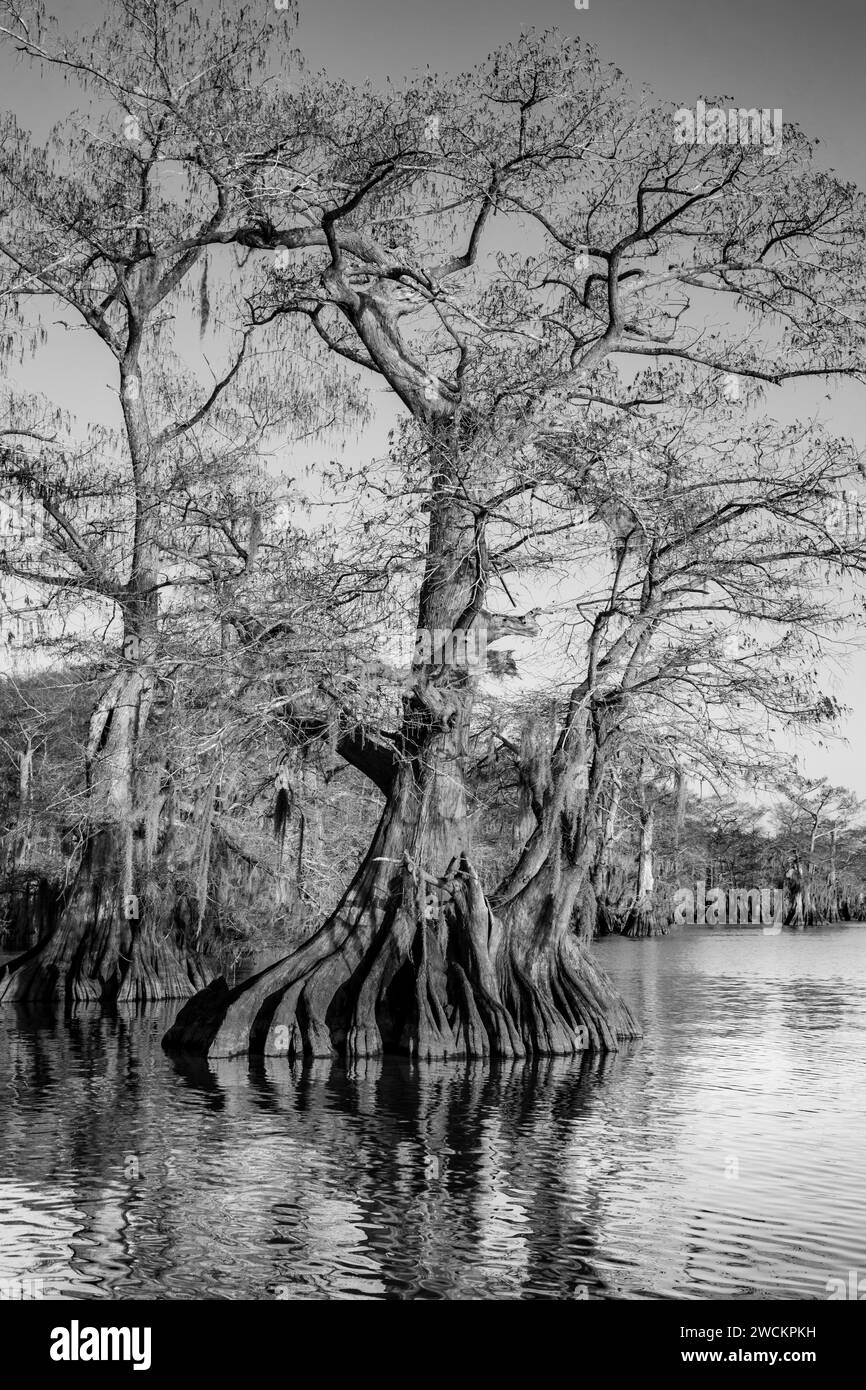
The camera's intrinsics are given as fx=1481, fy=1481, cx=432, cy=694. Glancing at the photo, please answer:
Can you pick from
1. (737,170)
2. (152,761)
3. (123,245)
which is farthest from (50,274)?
(737,170)

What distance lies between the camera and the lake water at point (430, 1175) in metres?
8.52

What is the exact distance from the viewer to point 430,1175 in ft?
36.3

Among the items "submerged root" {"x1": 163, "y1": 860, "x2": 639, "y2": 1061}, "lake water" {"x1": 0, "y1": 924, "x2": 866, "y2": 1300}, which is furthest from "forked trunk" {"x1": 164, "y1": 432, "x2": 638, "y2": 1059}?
"lake water" {"x1": 0, "y1": 924, "x2": 866, "y2": 1300}

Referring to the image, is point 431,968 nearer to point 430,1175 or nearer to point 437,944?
point 437,944

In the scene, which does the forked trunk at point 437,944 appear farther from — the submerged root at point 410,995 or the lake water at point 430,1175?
the lake water at point 430,1175

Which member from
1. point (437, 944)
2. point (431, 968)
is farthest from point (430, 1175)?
point (437, 944)

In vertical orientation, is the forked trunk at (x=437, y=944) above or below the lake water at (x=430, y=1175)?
above

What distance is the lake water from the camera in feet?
27.9

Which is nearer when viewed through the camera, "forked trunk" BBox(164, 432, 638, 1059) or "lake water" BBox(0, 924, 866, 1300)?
"lake water" BBox(0, 924, 866, 1300)

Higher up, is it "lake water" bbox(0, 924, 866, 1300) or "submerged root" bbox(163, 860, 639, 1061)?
"submerged root" bbox(163, 860, 639, 1061)

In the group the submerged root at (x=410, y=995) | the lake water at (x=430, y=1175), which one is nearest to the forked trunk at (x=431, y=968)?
the submerged root at (x=410, y=995)

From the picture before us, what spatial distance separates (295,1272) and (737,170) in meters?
14.2

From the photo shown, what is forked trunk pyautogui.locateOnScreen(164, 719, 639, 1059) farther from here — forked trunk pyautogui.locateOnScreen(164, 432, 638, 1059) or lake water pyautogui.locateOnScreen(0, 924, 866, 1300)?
lake water pyautogui.locateOnScreen(0, 924, 866, 1300)

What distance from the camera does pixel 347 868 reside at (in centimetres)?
2995
